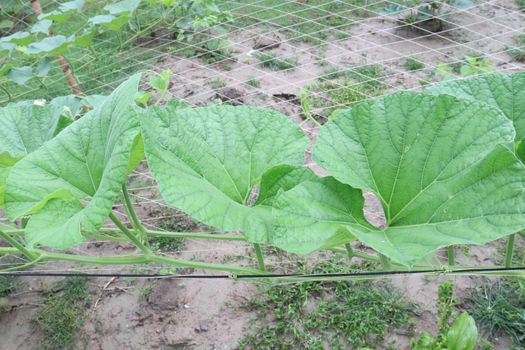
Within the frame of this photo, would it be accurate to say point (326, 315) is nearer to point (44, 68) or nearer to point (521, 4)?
point (44, 68)

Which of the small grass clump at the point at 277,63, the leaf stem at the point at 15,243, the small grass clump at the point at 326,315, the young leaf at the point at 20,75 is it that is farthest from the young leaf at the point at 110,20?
the leaf stem at the point at 15,243

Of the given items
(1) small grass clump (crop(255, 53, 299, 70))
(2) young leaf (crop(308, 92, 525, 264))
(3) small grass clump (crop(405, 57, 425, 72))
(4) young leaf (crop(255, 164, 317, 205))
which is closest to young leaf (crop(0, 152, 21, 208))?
(4) young leaf (crop(255, 164, 317, 205))

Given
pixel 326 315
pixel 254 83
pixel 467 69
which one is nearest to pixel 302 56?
pixel 254 83

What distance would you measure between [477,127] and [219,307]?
1.74 meters

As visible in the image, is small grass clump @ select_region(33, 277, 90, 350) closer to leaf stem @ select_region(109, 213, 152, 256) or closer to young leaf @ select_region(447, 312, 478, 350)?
leaf stem @ select_region(109, 213, 152, 256)

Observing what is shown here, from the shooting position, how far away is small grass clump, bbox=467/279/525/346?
214 centimetres

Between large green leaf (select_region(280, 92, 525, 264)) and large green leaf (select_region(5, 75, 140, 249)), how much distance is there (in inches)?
14.0

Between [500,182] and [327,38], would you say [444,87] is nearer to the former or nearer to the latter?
[500,182]

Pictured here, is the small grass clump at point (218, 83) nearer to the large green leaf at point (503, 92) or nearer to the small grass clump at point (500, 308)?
the small grass clump at point (500, 308)

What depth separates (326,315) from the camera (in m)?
2.31

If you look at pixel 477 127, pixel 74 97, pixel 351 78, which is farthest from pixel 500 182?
pixel 351 78

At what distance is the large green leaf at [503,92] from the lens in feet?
3.71

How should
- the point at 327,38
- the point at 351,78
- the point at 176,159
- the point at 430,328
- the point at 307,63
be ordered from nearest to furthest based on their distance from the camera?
the point at 176,159
the point at 430,328
the point at 351,78
the point at 307,63
the point at 327,38

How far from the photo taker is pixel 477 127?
0.99 m
